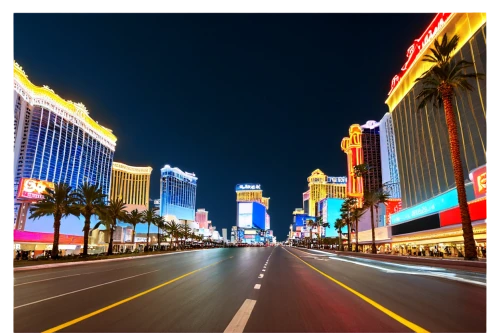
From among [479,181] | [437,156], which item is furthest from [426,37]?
[479,181]

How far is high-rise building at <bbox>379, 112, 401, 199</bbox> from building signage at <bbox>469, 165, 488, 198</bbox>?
89469 millimetres

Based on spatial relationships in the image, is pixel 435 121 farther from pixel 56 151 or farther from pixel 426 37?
pixel 56 151

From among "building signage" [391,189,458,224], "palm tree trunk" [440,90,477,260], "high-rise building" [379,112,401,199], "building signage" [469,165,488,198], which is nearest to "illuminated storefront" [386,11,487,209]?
"building signage" [391,189,458,224]

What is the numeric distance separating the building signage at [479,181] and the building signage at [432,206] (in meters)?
5.30

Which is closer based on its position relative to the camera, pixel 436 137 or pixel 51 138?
pixel 436 137

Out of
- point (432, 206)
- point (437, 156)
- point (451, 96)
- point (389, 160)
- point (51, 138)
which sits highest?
point (51, 138)

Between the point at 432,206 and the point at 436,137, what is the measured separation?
28.7 m

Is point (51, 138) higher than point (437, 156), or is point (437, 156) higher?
point (51, 138)

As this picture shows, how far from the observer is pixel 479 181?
148 ft

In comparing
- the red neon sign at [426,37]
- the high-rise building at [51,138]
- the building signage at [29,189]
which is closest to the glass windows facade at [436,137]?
the red neon sign at [426,37]

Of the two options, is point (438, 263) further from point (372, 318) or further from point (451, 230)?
point (451, 230)

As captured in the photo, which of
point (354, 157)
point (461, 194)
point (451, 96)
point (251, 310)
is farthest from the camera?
point (354, 157)

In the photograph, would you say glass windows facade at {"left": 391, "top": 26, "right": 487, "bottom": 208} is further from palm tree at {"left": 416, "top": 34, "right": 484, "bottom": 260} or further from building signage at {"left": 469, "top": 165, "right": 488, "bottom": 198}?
building signage at {"left": 469, "top": 165, "right": 488, "bottom": 198}

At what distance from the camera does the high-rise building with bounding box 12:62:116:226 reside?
12406cm
